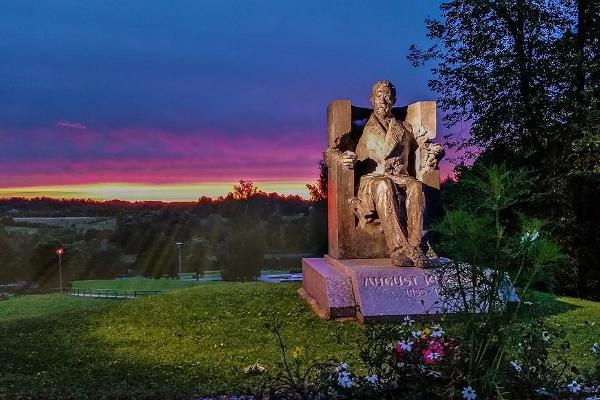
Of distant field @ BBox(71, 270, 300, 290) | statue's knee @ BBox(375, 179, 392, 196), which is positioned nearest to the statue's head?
statue's knee @ BBox(375, 179, 392, 196)

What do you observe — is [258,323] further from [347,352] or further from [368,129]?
[368,129]

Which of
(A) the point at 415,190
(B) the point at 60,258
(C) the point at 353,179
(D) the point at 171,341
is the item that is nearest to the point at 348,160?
(C) the point at 353,179

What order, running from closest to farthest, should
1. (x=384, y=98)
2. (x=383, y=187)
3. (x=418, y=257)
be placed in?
(x=418, y=257)
(x=383, y=187)
(x=384, y=98)

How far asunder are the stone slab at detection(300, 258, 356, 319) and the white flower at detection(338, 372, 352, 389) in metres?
4.61

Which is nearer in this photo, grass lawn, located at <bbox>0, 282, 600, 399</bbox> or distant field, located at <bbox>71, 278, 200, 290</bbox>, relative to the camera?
grass lawn, located at <bbox>0, 282, 600, 399</bbox>

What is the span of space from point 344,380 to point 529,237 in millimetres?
1177

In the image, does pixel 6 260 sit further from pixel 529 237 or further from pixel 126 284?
pixel 529 237

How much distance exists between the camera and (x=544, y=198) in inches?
676

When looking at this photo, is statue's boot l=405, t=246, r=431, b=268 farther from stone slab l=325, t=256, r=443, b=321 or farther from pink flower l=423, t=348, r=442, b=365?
pink flower l=423, t=348, r=442, b=365

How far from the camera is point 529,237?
339 centimetres

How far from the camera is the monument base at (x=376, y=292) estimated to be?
7.86 meters

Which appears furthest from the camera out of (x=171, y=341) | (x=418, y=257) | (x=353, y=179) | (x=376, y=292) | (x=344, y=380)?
(x=353, y=179)

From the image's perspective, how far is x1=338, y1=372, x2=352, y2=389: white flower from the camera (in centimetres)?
334

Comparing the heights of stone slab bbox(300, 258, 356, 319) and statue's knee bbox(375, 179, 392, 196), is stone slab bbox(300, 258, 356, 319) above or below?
below
